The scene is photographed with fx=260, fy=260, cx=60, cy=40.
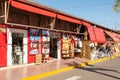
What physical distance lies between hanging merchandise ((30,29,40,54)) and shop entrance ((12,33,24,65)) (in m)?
0.97

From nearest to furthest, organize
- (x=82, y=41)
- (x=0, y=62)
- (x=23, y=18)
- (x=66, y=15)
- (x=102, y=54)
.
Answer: (x=0, y=62)
(x=23, y=18)
(x=66, y=15)
(x=82, y=41)
(x=102, y=54)

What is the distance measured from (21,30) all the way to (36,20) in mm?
2708

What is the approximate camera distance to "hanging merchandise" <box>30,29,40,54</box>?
19.8 meters

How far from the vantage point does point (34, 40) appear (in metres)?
20.1

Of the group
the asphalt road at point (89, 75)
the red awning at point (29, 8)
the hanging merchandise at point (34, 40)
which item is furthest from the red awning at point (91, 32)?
the asphalt road at point (89, 75)

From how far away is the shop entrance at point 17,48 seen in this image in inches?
722

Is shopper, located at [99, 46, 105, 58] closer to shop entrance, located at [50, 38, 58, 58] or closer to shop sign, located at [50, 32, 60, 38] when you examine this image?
shop entrance, located at [50, 38, 58, 58]

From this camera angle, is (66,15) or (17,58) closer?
(17,58)

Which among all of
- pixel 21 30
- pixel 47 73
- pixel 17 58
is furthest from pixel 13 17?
pixel 47 73

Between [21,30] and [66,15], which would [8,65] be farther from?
[66,15]

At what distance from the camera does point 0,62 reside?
1661cm

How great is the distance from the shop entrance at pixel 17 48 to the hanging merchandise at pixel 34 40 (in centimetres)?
97

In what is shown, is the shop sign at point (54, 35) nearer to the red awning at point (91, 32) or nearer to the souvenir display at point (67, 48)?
the souvenir display at point (67, 48)

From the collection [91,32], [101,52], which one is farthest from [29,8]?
[101,52]
